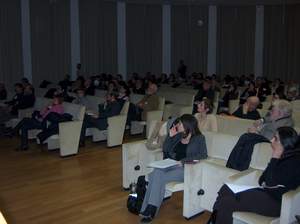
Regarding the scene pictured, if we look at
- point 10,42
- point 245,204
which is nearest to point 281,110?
point 245,204

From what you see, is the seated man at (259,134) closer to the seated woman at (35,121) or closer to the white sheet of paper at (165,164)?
the white sheet of paper at (165,164)

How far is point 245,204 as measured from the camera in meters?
3.76

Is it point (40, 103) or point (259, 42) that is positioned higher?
point (259, 42)

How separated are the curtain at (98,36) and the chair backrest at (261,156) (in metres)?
10.9

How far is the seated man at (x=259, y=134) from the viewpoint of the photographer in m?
4.57

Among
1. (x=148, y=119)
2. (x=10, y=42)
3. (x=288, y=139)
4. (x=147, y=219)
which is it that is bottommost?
(x=147, y=219)

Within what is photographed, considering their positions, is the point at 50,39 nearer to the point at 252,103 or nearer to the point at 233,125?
the point at 252,103

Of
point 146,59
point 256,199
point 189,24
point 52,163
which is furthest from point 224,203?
point 189,24

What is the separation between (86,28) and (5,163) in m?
8.49

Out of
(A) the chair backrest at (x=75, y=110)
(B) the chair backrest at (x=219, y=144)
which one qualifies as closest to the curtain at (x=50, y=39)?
(A) the chair backrest at (x=75, y=110)

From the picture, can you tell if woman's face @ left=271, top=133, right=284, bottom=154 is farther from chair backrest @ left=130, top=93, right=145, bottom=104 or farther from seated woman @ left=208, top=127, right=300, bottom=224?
chair backrest @ left=130, top=93, right=145, bottom=104

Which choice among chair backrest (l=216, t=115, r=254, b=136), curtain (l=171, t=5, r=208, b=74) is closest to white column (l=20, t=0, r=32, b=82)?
curtain (l=171, t=5, r=208, b=74)

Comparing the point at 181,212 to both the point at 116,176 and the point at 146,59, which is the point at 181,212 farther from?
the point at 146,59

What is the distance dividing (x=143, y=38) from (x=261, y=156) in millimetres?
12328
